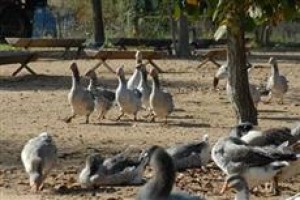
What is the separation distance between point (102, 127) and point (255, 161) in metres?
6.63

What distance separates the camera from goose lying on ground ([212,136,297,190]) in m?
9.85

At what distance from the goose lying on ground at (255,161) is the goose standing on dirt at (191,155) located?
1.33 meters

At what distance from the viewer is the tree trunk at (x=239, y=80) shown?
502 inches

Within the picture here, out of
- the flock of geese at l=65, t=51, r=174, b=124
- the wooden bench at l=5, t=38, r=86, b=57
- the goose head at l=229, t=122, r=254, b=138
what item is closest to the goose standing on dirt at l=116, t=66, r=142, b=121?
the flock of geese at l=65, t=51, r=174, b=124

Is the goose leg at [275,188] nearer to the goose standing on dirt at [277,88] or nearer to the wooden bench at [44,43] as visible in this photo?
the goose standing on dirt at [277,88]

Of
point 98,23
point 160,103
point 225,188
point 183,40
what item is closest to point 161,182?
point 225,188

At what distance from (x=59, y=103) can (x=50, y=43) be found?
13983mm

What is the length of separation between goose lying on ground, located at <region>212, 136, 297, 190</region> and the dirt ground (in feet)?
1.05

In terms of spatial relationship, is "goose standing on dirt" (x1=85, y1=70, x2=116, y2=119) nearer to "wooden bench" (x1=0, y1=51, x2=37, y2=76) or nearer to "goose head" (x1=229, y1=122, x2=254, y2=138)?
"goose head" (x1=229, y1=122, x2=254, y2=138)

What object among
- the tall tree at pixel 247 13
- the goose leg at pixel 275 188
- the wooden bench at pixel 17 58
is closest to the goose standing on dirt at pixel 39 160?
the goose leg at pixel 275 188

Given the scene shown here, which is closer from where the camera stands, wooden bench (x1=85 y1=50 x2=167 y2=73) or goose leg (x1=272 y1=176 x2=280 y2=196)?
goose leg (x1=272 y1=176 x2=280 y2=196)

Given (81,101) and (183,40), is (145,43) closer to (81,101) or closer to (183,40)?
(183,40)

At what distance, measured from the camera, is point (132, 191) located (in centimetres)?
1052

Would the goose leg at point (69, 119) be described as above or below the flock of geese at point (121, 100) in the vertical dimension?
below
